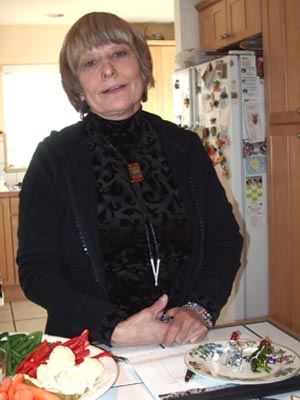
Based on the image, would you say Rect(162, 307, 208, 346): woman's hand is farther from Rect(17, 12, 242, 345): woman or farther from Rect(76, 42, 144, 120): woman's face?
Rect(76, 42, 144, 120): woman's face

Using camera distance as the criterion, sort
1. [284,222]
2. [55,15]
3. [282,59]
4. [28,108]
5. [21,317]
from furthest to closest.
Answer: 1. [28,108]
2. [55,15]
3. [21,317]
4. [284,222]
5. [282,59]

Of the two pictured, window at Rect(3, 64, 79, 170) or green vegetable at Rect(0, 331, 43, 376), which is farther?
window at Rect(3, 64, 79, 170)

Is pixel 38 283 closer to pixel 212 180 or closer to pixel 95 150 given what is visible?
pixel 95 150

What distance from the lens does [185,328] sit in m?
1.15

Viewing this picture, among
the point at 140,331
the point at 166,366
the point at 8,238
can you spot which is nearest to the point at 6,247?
the point at 8,238

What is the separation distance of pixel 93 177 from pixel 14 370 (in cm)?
50

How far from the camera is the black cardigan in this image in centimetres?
119

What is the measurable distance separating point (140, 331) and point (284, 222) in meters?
1.84

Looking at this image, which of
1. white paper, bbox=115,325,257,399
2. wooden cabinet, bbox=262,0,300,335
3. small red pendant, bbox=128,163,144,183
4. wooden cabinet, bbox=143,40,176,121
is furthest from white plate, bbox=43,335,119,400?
wooden cabinet, bbox=143,40,176,121

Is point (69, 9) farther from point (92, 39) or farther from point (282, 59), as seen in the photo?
point (92, 39)

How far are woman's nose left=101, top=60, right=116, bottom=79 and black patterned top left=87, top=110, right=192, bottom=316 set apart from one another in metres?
0.12

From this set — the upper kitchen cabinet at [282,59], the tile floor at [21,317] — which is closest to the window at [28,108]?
the tile floor at [21,317]

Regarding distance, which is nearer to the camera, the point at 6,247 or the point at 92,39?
the point at 92,39

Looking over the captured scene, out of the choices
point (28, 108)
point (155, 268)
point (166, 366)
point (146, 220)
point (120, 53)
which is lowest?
point (166, 366)
